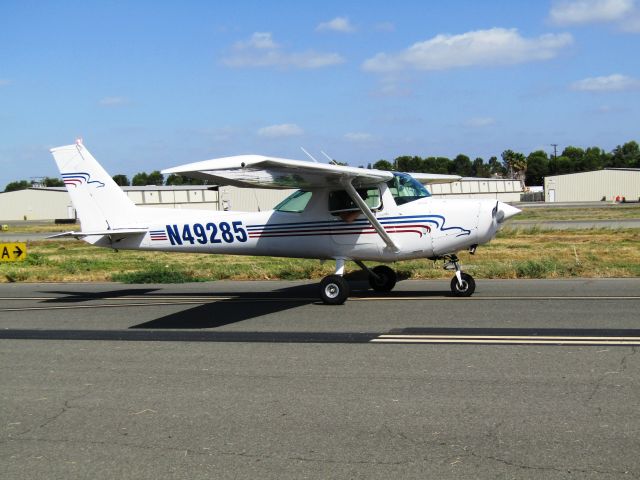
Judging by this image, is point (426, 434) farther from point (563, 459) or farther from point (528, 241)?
point (528, 241)

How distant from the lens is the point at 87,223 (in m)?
14.2

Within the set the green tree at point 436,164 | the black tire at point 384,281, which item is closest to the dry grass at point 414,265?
the black tire at point 384,281

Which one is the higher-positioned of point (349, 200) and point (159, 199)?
point (159, 199)

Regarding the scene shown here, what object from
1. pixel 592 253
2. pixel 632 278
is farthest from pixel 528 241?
pixel 632 278

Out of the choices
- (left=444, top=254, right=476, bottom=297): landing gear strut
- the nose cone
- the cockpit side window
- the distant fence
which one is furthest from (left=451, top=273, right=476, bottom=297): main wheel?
the distant fence

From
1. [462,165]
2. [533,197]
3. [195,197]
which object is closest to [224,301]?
[195,197]

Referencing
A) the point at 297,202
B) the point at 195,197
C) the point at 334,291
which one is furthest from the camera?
the point at 195,197

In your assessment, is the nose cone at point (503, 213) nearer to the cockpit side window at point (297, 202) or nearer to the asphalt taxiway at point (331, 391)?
the asphalt taxiway at point (331, 391)

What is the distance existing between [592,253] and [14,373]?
17108 mm

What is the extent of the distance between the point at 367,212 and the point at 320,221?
1.12m

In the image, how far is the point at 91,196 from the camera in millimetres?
14195

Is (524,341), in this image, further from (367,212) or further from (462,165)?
(462,165)

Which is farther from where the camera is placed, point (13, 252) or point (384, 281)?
point (13, 252)

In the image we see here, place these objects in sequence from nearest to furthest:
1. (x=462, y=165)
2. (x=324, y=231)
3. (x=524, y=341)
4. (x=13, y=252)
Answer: (x=524, y=341) < (x=324, y=231) < (x=13, y=252) < (x=462, y=165)
